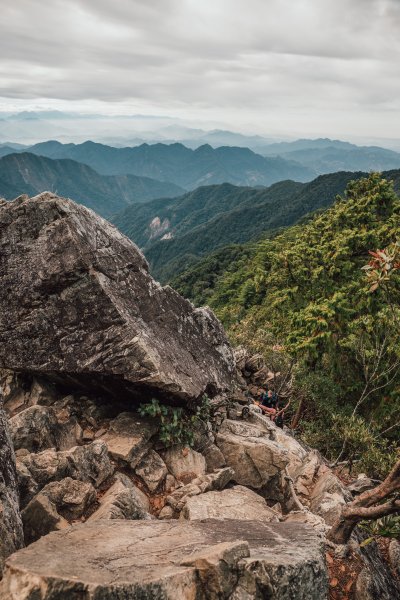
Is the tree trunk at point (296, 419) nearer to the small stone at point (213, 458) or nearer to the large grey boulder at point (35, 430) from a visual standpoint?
the small stone at point (213, 458)

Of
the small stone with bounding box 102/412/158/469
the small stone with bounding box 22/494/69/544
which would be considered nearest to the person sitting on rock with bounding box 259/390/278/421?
the small stone with bounding box 102/412/158/469

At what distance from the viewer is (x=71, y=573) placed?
21.9 ft

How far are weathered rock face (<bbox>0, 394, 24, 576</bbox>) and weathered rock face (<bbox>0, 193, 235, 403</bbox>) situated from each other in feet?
12.5

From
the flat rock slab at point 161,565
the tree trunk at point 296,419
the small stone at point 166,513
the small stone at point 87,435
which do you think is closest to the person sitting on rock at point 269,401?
the tree trunk at point 296,419

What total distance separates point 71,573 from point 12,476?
120 inches

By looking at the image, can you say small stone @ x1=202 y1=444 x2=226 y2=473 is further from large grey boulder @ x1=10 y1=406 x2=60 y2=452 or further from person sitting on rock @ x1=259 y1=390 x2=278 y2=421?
person sitting on rock @ x1=259 y1=390 x2=278 y2=421

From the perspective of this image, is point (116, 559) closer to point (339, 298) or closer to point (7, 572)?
point (7, 572)

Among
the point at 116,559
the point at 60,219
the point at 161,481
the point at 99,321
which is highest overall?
the point at 60,219

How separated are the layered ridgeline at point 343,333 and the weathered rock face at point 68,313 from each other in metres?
11.3

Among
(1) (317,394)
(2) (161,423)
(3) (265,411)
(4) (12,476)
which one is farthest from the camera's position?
(1) (317,394)

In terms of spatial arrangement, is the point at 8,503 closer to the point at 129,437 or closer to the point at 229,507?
the point at 129,437

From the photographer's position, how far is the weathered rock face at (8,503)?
7.76m

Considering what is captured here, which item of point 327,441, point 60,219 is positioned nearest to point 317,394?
point 327,441

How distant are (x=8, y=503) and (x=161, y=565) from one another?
3180mm
